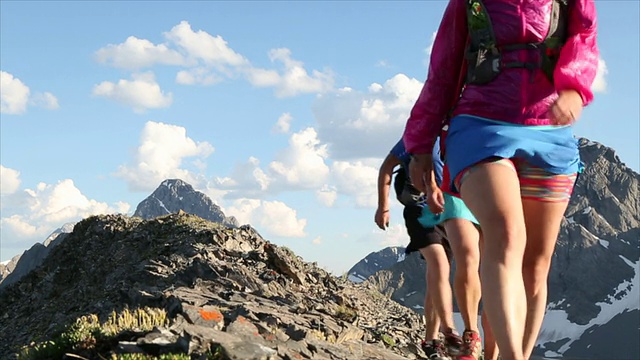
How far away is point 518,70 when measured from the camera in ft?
12.9

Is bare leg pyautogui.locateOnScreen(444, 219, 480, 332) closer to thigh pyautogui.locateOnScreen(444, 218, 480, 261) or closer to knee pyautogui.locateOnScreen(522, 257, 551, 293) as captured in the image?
thigh pyautogui.locateOnScreen(444, 218, 480, 261)

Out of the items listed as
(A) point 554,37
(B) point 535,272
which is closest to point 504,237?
(B) point 535,272

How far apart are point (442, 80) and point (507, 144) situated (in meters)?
0.64

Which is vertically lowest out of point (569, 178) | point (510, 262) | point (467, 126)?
point (510, 262)

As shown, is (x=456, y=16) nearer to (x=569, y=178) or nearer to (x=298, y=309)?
(x=569, y=178)

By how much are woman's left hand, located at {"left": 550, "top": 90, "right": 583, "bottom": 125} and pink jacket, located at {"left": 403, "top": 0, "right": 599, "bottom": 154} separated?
0.04 meters

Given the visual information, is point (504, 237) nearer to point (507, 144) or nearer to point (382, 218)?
point (507, 144)

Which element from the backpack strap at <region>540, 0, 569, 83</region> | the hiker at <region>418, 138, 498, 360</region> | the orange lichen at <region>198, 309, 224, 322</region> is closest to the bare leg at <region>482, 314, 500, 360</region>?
the hiker at <region>418, 138, 498, 360</region>

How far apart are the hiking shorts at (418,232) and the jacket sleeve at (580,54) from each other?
3.76 metres

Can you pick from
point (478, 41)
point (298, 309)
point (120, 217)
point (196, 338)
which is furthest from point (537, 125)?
point (120, 217)

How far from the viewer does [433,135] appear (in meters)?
4.17

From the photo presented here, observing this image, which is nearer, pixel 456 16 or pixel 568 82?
pixel 568 82

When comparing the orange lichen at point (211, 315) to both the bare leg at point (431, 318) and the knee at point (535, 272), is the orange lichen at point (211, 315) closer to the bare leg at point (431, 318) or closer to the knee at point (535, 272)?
the knee at point (535, 272)

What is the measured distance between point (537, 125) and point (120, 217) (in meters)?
26.6
